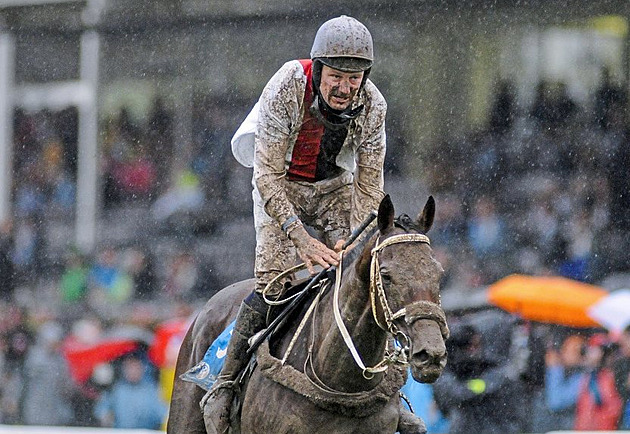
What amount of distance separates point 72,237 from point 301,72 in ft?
29.5

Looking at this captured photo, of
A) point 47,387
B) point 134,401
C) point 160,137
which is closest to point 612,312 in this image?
point 134,401

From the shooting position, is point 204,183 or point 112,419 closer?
point 112,419

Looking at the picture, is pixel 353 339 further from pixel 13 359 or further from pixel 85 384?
pixel 13 359

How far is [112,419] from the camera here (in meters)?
11.5

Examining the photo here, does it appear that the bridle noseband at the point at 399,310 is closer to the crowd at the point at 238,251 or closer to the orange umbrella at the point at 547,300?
the crowd at the point at 238,251

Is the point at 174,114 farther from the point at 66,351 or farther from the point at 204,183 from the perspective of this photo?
the point at 66,351

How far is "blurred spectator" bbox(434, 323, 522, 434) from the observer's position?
9297 millimetres

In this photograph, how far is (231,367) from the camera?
5.52m

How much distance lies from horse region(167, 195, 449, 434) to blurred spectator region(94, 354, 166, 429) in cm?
582

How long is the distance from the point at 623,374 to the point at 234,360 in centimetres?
484

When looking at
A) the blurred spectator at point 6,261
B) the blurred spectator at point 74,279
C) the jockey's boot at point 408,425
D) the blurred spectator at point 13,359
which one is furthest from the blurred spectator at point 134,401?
the jockey's boot at point 408,425

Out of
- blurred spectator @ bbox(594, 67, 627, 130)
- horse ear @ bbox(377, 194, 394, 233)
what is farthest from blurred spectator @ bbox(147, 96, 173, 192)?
horse ear @ bbox(377, 194, 394, 233)

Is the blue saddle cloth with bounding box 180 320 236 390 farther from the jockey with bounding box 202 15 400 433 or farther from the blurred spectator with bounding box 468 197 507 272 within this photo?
the blurred spectator with bounding box 468 197 507 272

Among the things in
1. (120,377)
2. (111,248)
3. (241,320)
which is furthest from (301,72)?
(111,248)
